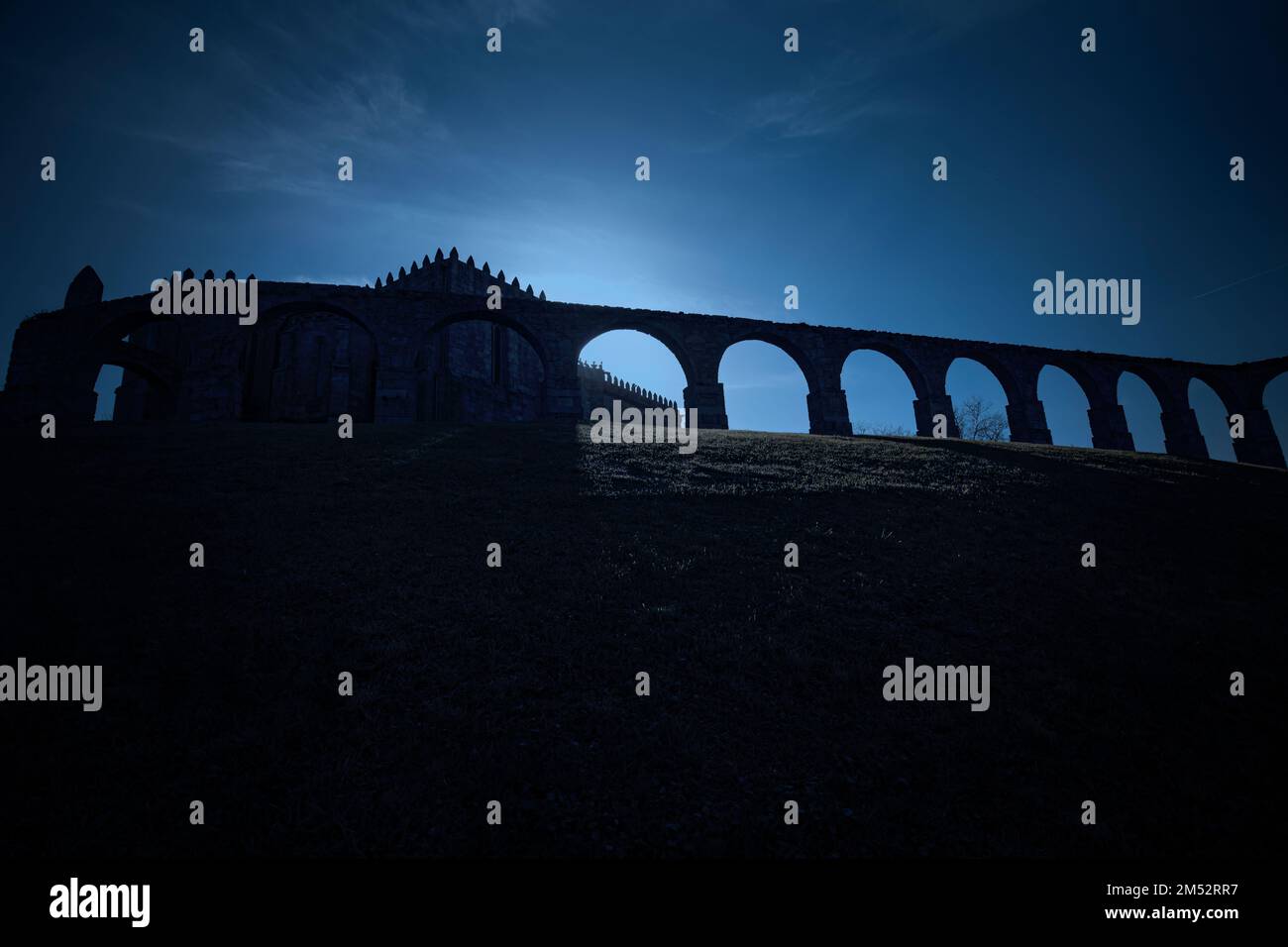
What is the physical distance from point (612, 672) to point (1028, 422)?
35.0m

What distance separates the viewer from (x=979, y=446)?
67.2 ft

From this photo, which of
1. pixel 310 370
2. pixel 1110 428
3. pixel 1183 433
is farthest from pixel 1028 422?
pixel 310 370

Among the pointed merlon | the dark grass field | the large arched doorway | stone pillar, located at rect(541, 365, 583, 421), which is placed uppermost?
the pointed merlon

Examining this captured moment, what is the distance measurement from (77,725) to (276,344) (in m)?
34.0

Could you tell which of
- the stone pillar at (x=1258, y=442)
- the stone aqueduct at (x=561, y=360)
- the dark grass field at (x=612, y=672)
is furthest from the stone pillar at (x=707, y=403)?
the stone pillar at (x=1258, y=442)

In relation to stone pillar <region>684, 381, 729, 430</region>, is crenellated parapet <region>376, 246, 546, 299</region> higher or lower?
higher

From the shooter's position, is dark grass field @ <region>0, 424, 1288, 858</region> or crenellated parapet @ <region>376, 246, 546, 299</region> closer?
dark grass field @ <region>0, 424, 1288, 858</region>

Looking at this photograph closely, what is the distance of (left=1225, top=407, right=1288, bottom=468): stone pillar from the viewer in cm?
3394

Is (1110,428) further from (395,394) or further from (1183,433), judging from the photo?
(395,394)

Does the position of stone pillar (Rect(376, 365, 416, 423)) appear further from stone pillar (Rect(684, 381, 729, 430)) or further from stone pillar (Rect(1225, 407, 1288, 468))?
stone pillar (Rect(1225, 407, 1288, 468))

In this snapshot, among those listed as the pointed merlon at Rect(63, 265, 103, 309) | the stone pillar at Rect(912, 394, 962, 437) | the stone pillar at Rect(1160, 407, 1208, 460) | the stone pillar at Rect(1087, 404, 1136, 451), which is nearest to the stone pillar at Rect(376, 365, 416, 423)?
the pointed merlon at Rect(63, 265, 103, 309)

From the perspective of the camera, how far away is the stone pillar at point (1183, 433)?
33.4 metres

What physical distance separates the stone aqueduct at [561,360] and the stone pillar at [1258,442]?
0.07 metres

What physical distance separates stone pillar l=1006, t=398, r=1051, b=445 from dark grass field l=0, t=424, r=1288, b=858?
22.4 meters
